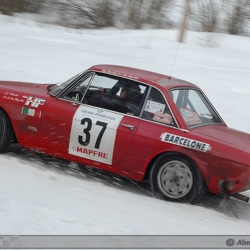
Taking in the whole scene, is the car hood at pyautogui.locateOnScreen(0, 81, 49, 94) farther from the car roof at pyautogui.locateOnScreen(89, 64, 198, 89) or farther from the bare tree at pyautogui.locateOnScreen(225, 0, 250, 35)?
the bare tree at pyautogui.locateOnScreen(225, 0, 250, 35)

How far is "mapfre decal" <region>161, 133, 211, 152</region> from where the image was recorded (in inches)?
241

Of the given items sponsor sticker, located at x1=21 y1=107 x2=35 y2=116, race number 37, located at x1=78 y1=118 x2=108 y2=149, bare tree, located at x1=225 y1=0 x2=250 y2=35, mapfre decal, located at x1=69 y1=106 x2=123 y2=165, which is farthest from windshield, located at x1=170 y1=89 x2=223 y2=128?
bare tree, located at x1=225 y1=0 x2=250 y2=35

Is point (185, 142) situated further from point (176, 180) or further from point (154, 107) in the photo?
point (154, 107)

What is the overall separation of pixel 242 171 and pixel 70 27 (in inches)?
604

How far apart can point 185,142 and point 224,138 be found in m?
0.51

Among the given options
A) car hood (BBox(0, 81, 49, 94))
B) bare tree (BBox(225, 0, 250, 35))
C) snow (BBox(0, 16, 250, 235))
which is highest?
bare tree (BBox(225, 0, 250, 35))

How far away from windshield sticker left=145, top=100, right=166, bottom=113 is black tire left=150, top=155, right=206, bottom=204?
616mm

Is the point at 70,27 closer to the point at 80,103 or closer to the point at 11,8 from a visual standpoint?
the point at 11,8

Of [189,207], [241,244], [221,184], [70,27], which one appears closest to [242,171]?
[221,184]

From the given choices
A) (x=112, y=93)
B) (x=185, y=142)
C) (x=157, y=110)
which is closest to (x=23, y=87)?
(x=112, y=93)

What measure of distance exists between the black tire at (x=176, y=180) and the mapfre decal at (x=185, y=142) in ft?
0.57

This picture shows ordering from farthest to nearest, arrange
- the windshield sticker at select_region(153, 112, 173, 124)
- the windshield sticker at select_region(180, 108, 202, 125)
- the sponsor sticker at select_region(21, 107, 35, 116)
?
the sponsor sticker at select_region(21, 107, 35, 116), the windshield sticker at select_region(180, 108, 202, 125), the windshield sticker at select_region(153, 112, 173, 124)

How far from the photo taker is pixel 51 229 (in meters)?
4.39

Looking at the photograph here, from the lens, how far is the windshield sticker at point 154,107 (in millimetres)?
6559
